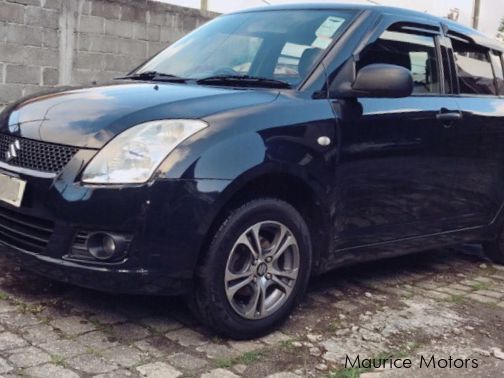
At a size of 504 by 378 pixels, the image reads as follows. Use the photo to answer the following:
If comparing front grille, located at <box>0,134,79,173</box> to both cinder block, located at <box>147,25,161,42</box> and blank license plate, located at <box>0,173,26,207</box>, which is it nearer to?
blank license plate, located at <box>0,173,26,207</box>

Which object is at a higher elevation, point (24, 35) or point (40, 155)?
point (24, 35)

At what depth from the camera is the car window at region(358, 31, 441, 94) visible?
407 centimetres

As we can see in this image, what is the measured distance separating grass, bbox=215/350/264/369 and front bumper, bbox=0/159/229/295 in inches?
14.4

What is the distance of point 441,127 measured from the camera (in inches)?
168

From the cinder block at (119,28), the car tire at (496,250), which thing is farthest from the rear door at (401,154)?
the cinder block at (119,28)

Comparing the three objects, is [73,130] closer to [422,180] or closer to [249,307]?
[249,307]

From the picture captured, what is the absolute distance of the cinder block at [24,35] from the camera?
24.2 ft

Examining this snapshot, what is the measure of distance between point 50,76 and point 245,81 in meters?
4.67

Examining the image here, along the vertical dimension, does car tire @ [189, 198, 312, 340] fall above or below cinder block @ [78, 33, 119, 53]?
below

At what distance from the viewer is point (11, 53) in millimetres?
7414

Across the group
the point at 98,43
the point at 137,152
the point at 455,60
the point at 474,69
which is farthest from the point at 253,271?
the point at 98,43

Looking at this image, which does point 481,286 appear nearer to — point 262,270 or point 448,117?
point 448,117

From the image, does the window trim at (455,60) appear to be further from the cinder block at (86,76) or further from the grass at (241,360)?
the cinder block at (86,76)

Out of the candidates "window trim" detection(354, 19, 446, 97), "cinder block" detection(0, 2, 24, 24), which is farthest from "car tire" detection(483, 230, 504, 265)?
"cinder block" detection(0, 2, 24, 24)
